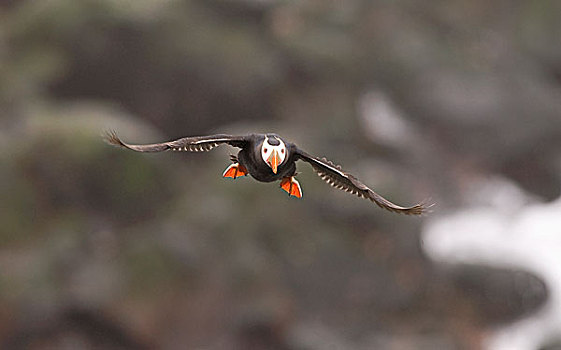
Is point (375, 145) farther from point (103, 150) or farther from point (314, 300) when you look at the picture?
point (103, 150)

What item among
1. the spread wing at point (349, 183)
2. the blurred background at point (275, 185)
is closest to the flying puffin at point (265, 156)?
the spread wing at point (349, 183)

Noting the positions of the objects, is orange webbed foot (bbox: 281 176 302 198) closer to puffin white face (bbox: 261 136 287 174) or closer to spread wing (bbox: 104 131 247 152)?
spread wing (bbox: 104 131 247 152)

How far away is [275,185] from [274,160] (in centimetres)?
1341

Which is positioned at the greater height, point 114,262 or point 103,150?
point 103,150

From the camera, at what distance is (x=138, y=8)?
23.8 metres

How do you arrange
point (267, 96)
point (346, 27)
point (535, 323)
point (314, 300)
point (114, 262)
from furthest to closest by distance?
point (346, 27) → point (267, 96) → point (535, 323) → point (314, 300) → point (114, 262)

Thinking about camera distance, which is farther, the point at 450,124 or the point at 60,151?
the point at 450,124

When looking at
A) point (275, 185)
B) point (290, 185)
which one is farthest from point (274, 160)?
point (275, 185)

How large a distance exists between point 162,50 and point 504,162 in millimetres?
11234

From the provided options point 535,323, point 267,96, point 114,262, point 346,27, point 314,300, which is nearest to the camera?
point 114,262

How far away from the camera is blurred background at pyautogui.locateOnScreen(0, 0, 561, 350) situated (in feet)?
66.7

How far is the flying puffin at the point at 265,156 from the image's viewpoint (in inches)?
285

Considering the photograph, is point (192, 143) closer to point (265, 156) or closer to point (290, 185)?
point (265, 156)

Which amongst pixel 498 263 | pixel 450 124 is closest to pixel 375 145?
pixel 450 124
